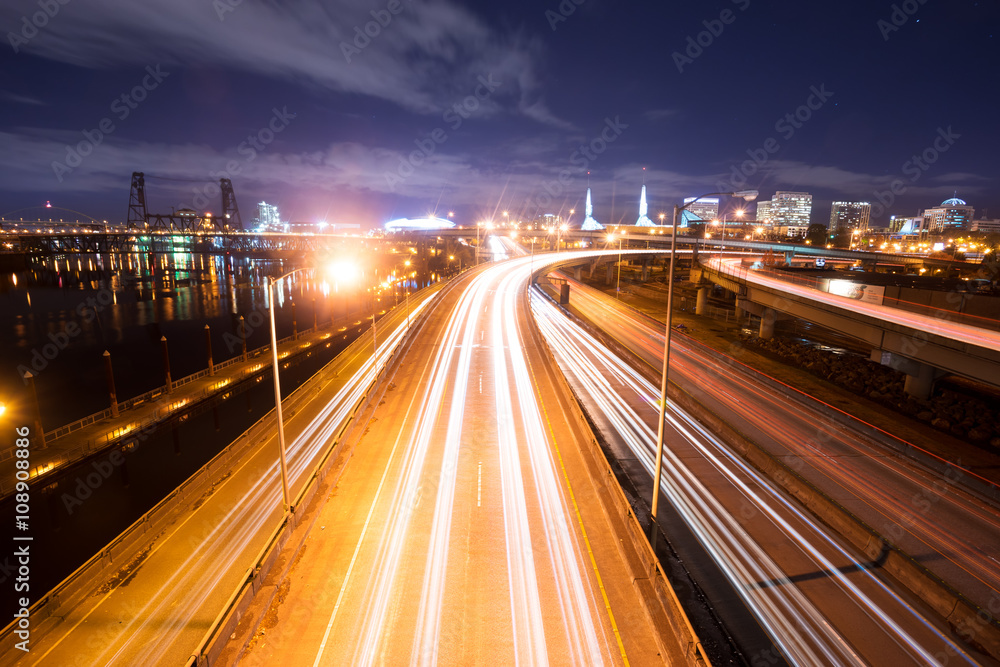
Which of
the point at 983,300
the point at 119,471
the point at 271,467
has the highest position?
the point at 983,300

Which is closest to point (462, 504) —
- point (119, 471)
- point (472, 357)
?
point (472, 357)

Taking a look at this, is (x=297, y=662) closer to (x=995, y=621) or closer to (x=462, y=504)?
(x=462, y=504)

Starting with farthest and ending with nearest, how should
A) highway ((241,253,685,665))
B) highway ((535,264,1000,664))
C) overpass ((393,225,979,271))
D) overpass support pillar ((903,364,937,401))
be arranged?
overpass ((393,225,979,271)) < overpass support pillar ((903,364,937,401)) < highway ((535,264,1000,664)) < highway ((241,253,685,665))

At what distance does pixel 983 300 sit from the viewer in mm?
22562

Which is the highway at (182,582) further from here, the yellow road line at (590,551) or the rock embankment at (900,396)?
the rock embankment at (900,396)

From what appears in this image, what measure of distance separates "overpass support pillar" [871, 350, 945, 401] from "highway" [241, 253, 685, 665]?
2237 cm

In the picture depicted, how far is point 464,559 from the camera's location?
12586 millimetres

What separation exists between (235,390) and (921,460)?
43.1 meters

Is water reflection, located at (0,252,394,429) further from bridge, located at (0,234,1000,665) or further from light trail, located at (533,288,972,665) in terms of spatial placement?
light trail, located at (533,288,972,665)

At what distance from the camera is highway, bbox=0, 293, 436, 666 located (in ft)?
38.8

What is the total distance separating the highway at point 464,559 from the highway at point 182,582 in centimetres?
320

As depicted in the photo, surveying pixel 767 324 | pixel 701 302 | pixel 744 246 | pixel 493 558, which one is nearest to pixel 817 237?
pixel 744 246

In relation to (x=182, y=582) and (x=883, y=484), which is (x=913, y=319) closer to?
(x=883, y=484)

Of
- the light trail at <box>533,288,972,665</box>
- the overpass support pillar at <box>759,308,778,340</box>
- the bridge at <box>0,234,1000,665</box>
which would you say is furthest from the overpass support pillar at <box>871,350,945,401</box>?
the overpass support pillar at <box>759,308,778,340</box>
